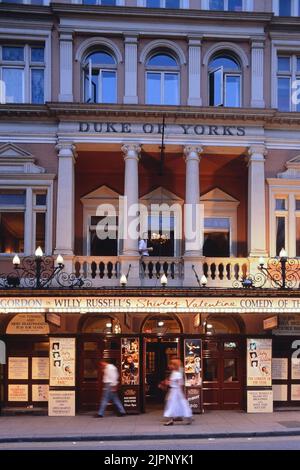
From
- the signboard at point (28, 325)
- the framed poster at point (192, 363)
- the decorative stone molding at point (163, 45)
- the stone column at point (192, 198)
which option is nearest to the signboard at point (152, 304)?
the framed poster at point (192, 363)

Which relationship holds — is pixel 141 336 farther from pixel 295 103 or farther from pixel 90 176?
pixel 295 103

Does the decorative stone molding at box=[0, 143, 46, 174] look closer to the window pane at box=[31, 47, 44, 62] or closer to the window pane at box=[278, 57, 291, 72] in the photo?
the window pane at box=[31, 47, 44, 62]

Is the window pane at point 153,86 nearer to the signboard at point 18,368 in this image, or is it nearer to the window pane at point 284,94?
the window pane at point 284,94

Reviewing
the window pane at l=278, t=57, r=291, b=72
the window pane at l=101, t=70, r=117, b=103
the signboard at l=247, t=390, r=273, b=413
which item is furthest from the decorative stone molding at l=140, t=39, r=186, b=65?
the signboard at l=247, t=390, r=273, b=413

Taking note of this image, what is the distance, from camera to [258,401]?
1778 centimetres

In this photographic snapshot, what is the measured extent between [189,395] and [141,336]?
224cm

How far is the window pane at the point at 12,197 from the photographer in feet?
61.5

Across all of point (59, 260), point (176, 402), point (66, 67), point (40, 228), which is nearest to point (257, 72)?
point (66, 67)

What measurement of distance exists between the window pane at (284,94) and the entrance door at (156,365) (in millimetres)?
8454

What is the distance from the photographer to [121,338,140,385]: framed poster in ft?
58.3

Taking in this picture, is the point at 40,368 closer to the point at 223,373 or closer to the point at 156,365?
the point at 156,365

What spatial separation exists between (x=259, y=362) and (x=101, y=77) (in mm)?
10208

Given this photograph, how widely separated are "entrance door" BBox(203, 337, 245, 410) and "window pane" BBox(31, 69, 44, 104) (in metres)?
9.37

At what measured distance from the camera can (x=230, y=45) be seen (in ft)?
62.9
